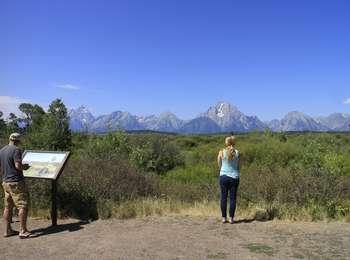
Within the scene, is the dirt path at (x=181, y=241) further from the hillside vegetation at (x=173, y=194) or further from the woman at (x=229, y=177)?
the hillside vegetation at (x=173, y=194)

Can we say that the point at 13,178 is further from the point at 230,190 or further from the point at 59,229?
the point at 230,190

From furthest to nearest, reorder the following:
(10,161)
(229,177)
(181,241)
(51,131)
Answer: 1. (51,131)
2. (229,177)
3. (10,161)
4. (181,241)

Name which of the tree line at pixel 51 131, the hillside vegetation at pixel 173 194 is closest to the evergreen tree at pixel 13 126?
the tree line at pixel 51 131

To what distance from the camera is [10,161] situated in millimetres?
9844

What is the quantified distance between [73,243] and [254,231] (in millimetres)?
3326

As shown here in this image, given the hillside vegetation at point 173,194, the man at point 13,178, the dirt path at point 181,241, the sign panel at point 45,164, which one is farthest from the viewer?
the hillside vegetation at point 173,194

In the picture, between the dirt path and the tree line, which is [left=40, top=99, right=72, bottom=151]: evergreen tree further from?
the dirt path

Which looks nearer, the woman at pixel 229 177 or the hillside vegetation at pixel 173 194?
the woman at pixel 229 177

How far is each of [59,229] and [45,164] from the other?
1386 millimetres

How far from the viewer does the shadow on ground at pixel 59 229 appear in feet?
33.0

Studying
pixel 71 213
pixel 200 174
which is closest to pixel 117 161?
pixel 71 213

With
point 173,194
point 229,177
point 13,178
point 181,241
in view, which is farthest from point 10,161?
point 173,194

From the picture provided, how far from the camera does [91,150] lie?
20.8m

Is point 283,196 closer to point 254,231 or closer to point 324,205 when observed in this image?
point 324,205
